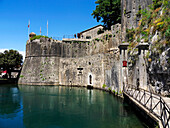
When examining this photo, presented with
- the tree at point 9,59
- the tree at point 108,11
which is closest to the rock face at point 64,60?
the tree at point 9,59

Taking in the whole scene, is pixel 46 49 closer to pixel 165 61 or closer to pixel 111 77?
pixel 111 77

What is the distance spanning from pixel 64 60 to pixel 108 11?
39.0 ft

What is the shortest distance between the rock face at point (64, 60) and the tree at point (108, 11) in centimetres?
416

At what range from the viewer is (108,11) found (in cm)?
2778

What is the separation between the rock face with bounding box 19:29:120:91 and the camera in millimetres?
24266

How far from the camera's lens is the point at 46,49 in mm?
28891

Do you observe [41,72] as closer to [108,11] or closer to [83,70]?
[83,70]

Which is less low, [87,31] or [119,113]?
[87,31]

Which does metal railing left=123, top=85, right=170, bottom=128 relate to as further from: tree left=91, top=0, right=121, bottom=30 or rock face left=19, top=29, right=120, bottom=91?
tree left=91, top=0, right=121, bottom=30

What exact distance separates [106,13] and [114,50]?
25.7ft

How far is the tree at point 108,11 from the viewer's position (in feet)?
88.9

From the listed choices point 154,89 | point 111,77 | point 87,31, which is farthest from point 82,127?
point 87,31

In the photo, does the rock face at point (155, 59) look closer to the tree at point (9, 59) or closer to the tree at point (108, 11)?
the tree at point (108, 11)

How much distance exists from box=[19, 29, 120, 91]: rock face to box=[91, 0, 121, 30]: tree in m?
4.16
